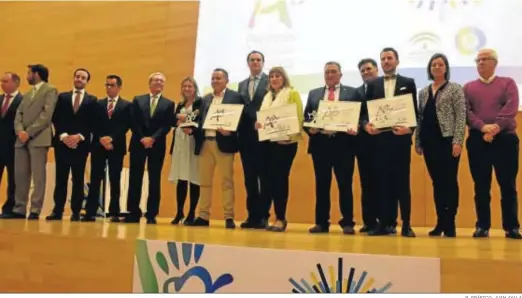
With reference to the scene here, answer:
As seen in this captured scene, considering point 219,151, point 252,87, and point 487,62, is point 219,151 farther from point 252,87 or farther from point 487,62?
point 487,62

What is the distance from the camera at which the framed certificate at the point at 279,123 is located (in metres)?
3.79

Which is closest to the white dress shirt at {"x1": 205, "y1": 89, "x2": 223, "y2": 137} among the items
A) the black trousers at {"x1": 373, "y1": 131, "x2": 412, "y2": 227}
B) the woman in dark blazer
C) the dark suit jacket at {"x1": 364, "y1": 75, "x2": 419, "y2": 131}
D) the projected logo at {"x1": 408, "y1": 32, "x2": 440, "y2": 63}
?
the dark suit jacket at {"x1": 364, "y1": 75, "x2": 419, "y2": 131}

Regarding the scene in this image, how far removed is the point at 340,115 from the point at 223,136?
38.3 inches

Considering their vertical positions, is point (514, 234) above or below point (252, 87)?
below

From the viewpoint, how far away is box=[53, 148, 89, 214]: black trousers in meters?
4.45

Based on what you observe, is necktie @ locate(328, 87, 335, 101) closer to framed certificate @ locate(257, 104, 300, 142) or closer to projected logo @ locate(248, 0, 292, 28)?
framed certificate @ locate(257, 104, 300, 142)

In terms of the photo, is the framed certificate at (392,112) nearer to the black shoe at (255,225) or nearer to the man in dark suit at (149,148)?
the black shoe at (255,225)

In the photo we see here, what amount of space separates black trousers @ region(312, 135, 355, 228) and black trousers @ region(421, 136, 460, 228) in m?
0.56

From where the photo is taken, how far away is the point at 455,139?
351cm

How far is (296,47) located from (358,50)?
682 mm

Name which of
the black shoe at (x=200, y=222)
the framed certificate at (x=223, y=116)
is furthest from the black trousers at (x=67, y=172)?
the framed certificate at (x=223, y=116)

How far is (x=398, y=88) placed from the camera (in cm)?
359

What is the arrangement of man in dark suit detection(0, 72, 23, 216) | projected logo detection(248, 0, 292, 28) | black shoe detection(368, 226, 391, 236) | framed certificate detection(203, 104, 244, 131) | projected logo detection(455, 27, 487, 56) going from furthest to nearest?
projected logo detection(248, 0, 292, 28)
projected logo detection(455, 27, 487, 56)
man in dark suit detection(0, 72, 23, 216)
framed certificate detection(203, 104, 244, 131)
black shoe detection(368, 226, 391, 236)

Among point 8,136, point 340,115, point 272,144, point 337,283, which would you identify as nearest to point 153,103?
point 272,144
